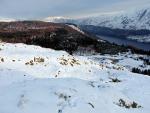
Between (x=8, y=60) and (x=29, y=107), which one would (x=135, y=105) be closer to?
(x=29, y=107)

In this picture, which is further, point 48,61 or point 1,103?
point 48,61

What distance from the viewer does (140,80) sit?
32.7 metres

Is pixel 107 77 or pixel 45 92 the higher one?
pixel 45 92

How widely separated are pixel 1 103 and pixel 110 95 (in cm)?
723

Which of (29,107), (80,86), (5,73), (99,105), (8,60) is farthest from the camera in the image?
(8,60)

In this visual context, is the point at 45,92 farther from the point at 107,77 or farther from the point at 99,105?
the point at 107,77

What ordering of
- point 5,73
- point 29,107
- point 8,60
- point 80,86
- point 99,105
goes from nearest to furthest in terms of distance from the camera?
point 29,107, point 99,105, point 80,86, point 5,73, point 8,60

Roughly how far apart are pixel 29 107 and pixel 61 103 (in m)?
1.83

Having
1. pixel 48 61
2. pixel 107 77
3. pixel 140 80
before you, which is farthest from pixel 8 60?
pixel 140 80

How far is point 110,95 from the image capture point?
2148cm

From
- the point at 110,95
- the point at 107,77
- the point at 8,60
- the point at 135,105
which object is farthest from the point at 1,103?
the point at 107,77

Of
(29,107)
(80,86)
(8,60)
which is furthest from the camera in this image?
(8,60)

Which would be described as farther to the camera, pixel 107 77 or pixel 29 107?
pixel 107 77

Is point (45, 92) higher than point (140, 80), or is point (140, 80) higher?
point (45, 92)
